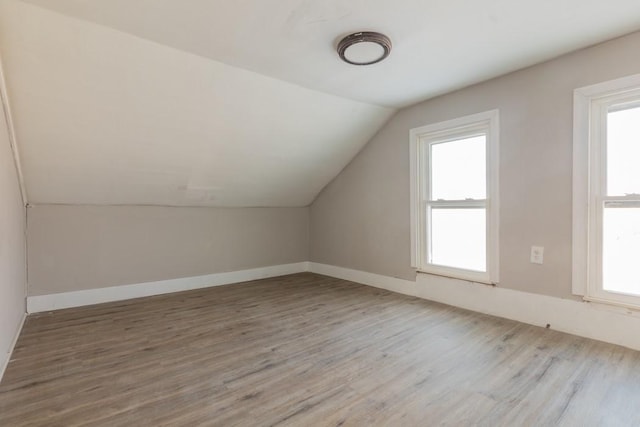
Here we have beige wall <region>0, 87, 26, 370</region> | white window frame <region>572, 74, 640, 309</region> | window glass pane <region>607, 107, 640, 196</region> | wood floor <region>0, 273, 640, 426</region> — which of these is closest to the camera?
wood floor <region>0, 273, 640, 426</region>

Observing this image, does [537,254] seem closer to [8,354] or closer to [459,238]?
[459,238]

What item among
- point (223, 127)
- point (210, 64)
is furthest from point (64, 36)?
point (223, 127)

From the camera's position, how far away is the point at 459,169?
3275 millimetres

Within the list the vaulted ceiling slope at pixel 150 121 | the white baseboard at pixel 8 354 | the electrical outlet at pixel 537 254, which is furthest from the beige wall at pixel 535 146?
the white baseboard at pixel 8 354

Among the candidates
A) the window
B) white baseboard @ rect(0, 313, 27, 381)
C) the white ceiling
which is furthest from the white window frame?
white baseboard @ rect(0, 313, 27, 381)

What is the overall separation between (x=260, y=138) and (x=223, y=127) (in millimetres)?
443

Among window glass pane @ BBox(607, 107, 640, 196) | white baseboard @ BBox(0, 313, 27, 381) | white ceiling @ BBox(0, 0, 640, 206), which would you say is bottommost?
white baseboard @ BBox(0, 313, 27, 381)

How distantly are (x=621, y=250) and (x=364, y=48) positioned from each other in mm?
2407

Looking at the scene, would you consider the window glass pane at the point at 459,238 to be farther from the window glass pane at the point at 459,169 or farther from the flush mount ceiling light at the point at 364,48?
the flush mount ceiling light at the point at 364,48

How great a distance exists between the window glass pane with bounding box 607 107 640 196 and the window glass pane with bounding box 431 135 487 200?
90 cm

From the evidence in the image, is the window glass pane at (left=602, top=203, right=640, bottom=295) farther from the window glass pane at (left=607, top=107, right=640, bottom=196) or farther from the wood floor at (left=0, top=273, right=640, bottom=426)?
the wood floor at (left=0, top=273, right=640, bottom=426)

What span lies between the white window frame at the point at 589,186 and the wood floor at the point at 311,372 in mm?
462

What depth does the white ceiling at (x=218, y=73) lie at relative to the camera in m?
1.89

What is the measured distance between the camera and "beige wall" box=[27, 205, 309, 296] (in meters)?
3.27
